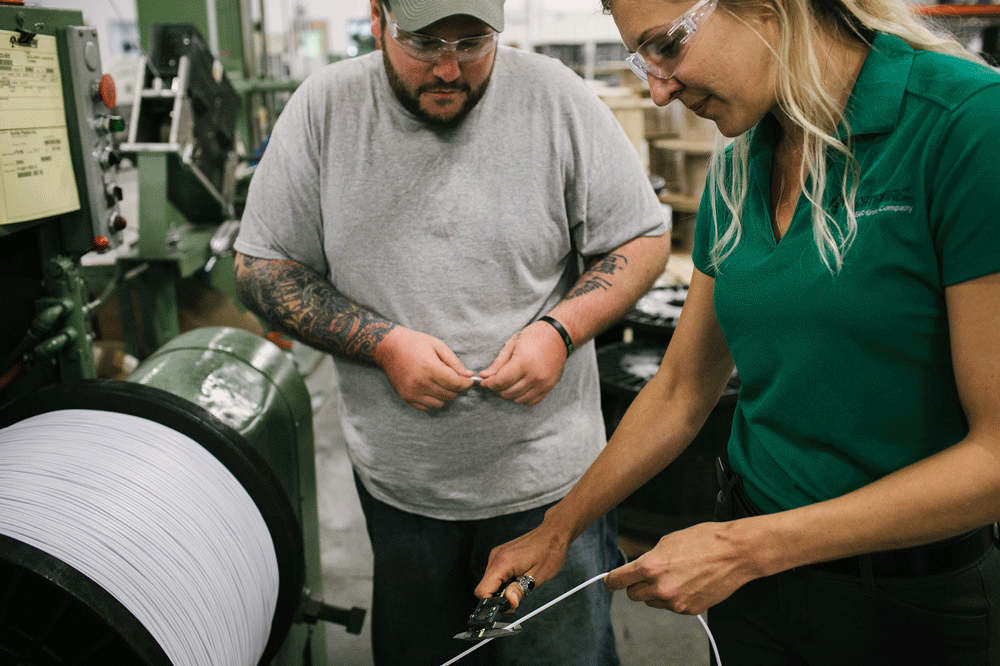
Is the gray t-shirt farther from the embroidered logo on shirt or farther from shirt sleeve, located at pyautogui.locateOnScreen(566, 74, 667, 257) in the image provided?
the embroidered logo on shirt

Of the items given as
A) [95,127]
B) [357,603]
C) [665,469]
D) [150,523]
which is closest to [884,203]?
[150,523]

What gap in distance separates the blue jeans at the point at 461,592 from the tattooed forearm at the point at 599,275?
41cm

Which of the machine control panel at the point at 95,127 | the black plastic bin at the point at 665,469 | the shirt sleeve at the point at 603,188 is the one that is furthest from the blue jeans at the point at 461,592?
the black plastic bin at the point at 665,469

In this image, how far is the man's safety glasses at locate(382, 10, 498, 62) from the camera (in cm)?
124

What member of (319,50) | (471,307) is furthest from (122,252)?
(319,50)

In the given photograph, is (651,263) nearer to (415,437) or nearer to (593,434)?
(593,434)

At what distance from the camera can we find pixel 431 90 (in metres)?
1.30

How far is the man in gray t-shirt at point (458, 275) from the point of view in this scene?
1.34 meters

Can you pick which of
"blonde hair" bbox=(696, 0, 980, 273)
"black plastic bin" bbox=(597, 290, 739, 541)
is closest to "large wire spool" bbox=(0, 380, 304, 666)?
"blonde hair" bbox=(696, 0, 980, 273)

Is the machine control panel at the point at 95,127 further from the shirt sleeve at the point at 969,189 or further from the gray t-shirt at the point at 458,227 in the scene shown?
the shirt sleeve at the point at 969,189

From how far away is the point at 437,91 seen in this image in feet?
4.26

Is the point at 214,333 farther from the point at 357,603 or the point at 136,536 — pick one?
the point at 357,603

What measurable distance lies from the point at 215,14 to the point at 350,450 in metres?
3.71

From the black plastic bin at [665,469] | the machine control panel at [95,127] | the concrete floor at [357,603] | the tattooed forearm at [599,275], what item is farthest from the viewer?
the black plastic bin at [665,469]
